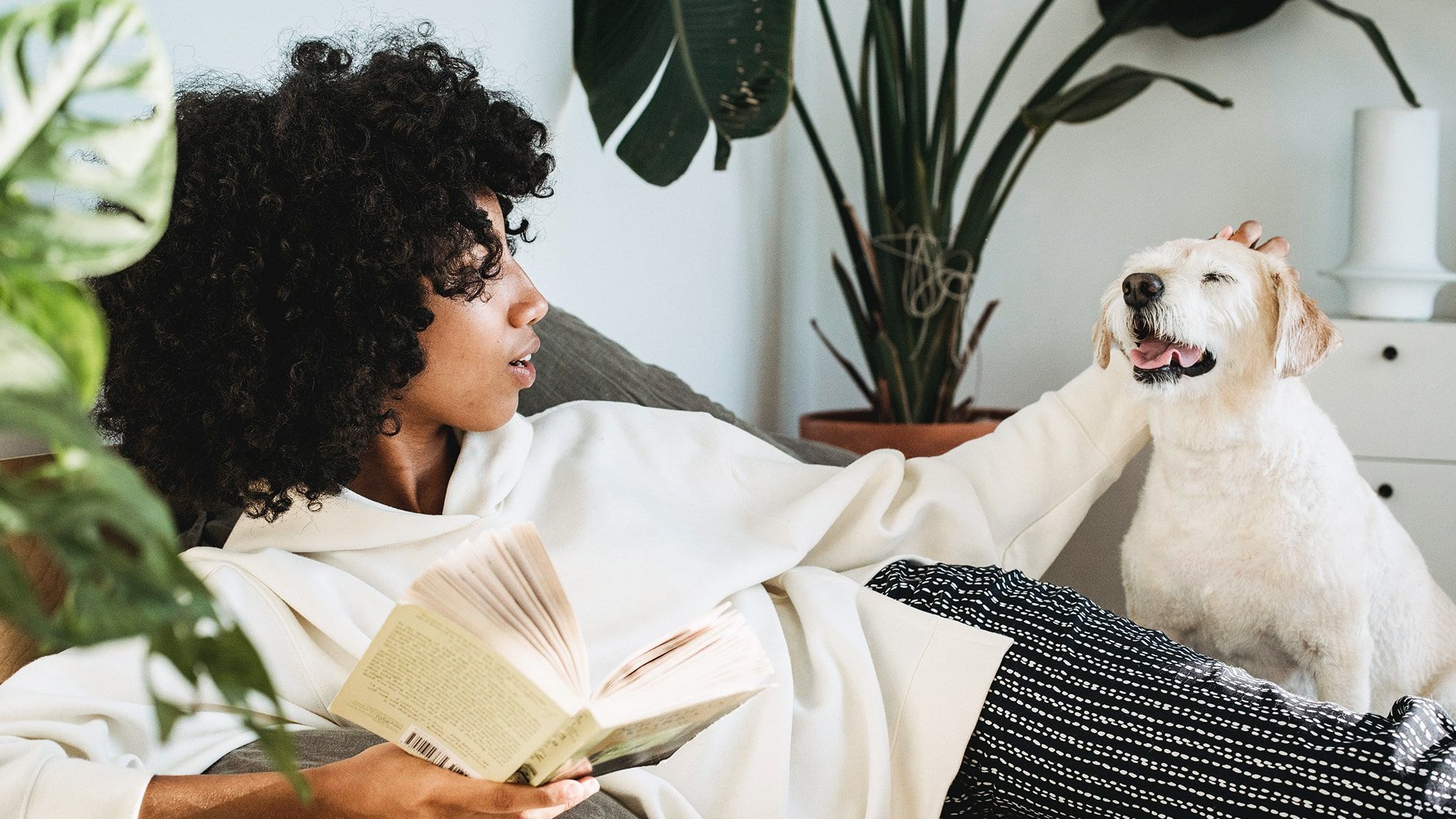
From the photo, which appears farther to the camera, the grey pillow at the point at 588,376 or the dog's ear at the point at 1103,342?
the grey pillow at the point at 588,376

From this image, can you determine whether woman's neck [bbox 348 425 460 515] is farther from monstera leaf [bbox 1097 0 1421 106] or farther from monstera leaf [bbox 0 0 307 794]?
monstera leaf [bbox 1097 0 1421 106]

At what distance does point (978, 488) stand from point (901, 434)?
850mm

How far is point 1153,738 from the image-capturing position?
871mm

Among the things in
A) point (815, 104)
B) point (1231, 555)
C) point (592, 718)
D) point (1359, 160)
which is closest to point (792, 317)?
point (815, 104)

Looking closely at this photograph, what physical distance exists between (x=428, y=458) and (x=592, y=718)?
691 millimetres

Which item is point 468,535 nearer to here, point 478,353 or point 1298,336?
point 478,353

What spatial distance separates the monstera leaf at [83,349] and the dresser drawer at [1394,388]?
7.15ft

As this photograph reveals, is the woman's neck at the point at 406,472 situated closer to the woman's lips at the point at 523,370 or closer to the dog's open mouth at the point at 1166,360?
the woman's lips at the point at 523,370

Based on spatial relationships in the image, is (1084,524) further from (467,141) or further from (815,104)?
(815,104)

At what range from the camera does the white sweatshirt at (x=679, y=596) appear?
0.80 metres

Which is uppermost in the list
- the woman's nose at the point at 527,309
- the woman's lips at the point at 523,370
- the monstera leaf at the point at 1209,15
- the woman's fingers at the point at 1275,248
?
the monstera leaf at the point at 1209,15

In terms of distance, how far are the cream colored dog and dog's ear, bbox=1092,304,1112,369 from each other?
6 centimetres

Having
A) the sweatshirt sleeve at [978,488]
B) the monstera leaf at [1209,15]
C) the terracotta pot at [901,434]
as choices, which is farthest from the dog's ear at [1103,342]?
the monstera leaf at [1209,15]

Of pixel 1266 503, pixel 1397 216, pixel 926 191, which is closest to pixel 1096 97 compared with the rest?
pixel 926 191
